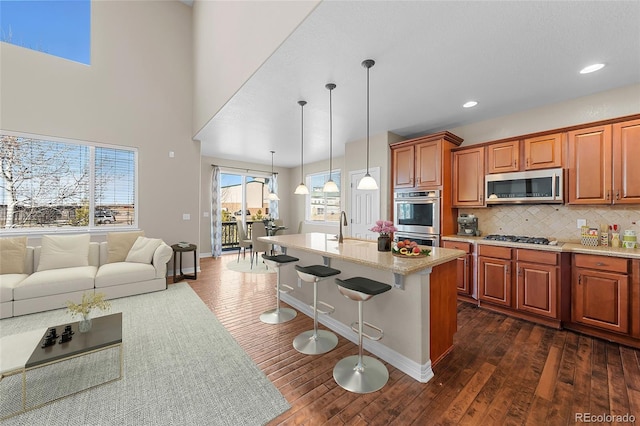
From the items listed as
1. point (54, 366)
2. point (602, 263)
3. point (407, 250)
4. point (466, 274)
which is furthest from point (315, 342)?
point (602, 263)

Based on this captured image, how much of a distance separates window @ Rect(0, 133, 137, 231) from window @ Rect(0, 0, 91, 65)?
1479 mm

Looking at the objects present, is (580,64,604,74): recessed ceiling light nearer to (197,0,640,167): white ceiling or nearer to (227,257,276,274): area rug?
(197,0,640,167): white ceiling

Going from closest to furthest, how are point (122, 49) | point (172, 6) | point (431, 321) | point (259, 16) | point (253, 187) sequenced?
point (431, 321)
point (259, 16)
point (122, 49)
point (172, 6)
point (253, 187)

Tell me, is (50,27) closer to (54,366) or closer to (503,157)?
(54,366)

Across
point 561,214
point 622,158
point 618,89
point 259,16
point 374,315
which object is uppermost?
point 259,16

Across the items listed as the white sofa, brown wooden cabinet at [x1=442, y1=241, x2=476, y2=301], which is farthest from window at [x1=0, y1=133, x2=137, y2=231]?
brown wooden cabinet at [x1=442, y1=241, x2=476, y2=301]

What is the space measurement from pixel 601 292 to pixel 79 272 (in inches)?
248

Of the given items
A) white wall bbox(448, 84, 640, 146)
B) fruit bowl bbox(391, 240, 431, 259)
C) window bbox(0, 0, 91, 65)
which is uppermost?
window bbox(0, 0, 91, 65)

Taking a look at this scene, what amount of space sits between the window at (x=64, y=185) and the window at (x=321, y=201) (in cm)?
452

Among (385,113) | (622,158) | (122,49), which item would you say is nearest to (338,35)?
(385,113)

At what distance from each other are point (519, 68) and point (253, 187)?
683cm

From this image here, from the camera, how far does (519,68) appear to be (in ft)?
8.31

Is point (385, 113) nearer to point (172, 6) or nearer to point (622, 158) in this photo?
point (622, 158)

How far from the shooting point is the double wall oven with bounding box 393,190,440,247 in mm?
3953
